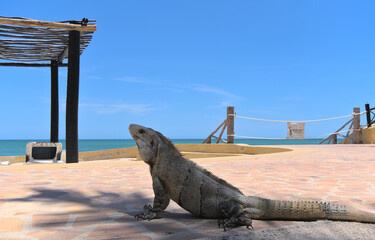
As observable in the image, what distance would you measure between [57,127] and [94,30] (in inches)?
265

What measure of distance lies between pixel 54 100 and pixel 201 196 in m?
13.4

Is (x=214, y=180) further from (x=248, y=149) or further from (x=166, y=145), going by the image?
(x=248, y=149)

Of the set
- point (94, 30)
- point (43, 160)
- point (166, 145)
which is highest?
point (94, 30)

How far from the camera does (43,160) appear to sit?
1205cm

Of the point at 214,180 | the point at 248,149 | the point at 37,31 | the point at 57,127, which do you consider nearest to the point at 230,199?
the point at 214,180

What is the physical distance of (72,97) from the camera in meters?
9.66

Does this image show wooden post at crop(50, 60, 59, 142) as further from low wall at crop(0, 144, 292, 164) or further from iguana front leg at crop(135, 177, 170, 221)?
iguana front leg at crop(135, 177, 170, 221)

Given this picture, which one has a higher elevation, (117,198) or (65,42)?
(65,42)

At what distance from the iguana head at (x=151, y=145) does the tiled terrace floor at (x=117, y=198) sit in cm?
60

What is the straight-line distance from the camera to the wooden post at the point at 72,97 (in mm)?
9578

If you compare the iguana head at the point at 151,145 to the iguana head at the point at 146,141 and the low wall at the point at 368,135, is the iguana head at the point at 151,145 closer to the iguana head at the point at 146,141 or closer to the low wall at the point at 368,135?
the iguana head at the point at 146,141

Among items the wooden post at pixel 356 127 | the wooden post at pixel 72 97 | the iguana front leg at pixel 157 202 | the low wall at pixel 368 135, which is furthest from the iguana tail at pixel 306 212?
the wooden post at pixel 356 127

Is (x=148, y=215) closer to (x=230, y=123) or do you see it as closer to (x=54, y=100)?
(x=54, y=100)

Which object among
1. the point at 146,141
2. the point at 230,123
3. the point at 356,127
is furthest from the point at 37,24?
the point at 356,127
